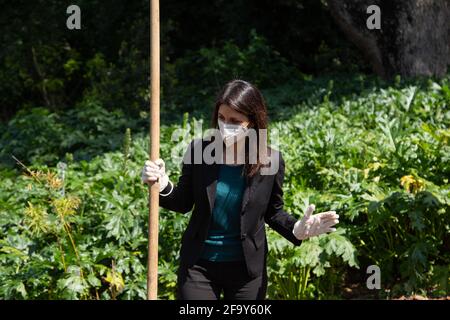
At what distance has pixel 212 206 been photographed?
3.28m

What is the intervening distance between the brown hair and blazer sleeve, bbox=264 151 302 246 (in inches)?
5.3

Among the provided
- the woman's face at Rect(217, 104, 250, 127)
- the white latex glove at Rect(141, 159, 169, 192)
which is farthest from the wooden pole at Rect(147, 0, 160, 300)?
the woman's face at Rect(217, 104, 250, 127)

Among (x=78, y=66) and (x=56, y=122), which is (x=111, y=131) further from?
(x=78, y=66)

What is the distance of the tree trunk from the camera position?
33.7 ft

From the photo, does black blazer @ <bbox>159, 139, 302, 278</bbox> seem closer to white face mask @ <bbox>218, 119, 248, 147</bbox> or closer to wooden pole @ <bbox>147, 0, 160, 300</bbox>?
white face mask @ <bbox>218, 119, 248, 147</bbox>

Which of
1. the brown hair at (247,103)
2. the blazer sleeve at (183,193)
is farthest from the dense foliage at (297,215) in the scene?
the brown hair at (247,103)

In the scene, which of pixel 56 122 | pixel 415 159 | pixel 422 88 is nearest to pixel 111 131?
pixel 56 122

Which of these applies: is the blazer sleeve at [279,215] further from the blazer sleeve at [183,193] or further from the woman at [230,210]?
the blazer sleeve at [183,193]

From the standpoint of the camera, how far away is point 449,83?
349 inches

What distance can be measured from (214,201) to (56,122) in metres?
7.07

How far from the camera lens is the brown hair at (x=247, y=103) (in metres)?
3.20

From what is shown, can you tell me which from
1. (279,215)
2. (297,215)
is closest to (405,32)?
(297,215)

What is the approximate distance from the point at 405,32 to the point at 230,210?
25.3 ft

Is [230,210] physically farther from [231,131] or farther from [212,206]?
[231,131]
